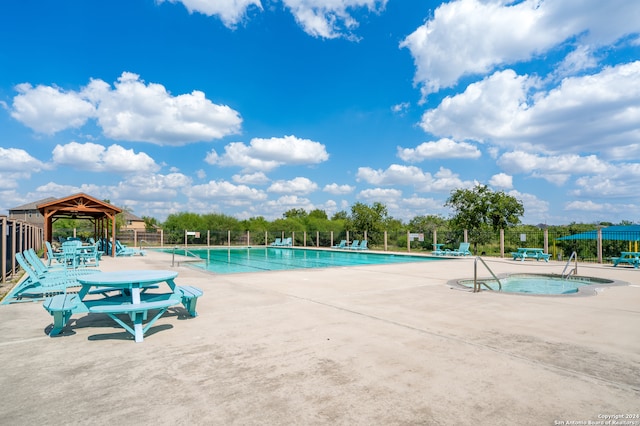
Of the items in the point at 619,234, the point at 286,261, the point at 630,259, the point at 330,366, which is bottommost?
the point at 286,261

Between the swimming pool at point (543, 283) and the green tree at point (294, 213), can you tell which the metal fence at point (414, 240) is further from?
the green tree at point (294, 213)

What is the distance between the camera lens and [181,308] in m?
6.31

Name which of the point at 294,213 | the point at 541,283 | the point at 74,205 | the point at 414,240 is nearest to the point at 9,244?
the point at 74,205

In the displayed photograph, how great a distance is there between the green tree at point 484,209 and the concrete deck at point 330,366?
76.6ft

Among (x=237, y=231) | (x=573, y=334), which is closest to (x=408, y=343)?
(x=573, y=334)

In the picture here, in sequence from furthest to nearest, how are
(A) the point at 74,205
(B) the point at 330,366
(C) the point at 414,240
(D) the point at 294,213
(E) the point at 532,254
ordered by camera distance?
(D) the point at 294,213
(C) the point at 414,240
(E) the point at 532,254
(A) the point at 74,205
(B) the point at 330,366

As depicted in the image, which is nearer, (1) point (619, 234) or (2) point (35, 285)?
(2) point (35, 285)

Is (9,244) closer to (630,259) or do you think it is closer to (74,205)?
(74,205)

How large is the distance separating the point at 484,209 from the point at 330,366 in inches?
1119

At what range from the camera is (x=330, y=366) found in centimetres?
367

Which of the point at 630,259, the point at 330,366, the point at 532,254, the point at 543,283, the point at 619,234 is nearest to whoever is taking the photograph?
the point at 330,366

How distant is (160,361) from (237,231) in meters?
33.2

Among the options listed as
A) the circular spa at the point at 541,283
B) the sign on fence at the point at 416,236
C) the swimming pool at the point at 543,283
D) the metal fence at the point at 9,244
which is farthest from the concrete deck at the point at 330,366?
the sign on fence at the point at 416,236

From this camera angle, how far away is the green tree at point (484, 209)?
2820cm
